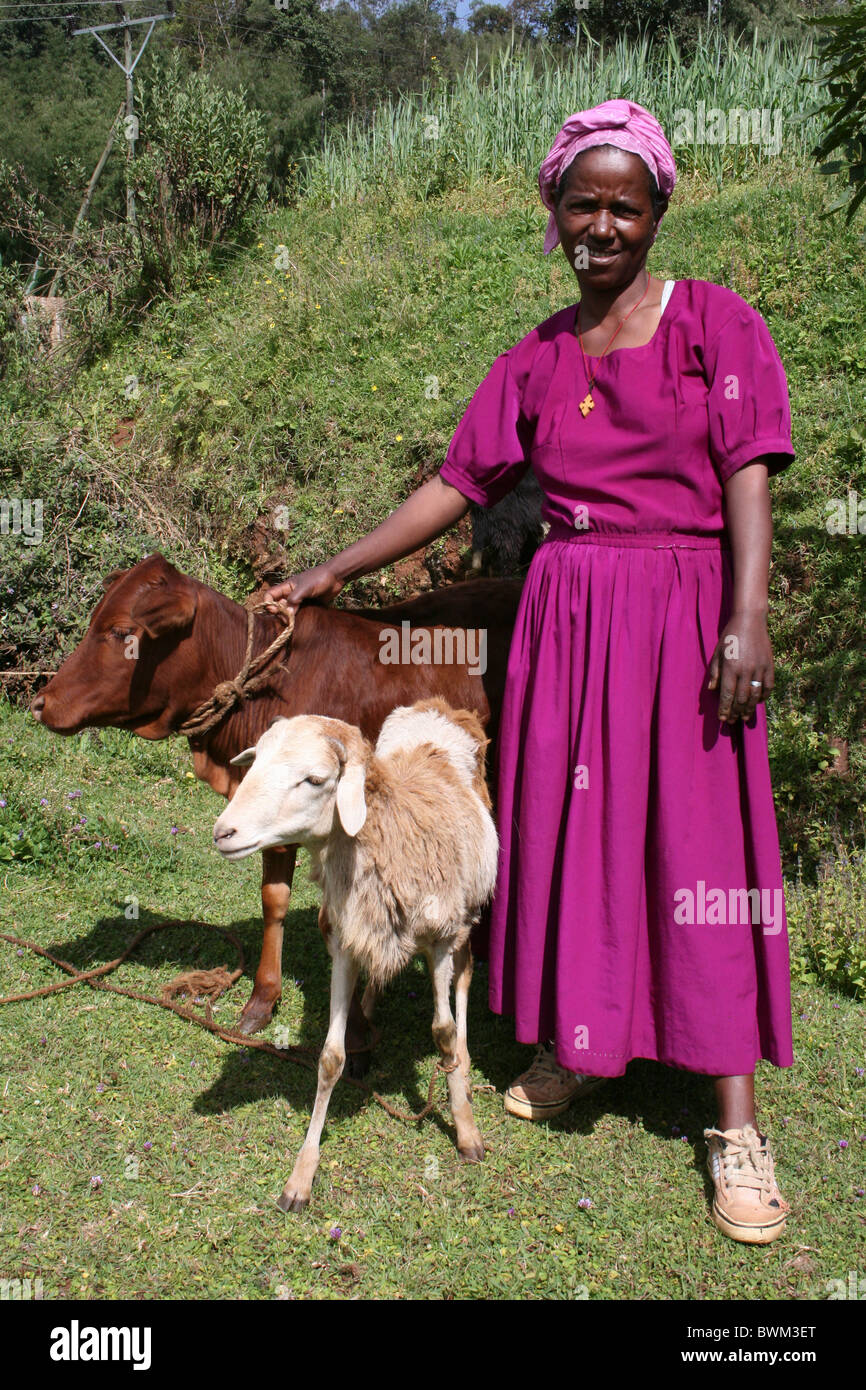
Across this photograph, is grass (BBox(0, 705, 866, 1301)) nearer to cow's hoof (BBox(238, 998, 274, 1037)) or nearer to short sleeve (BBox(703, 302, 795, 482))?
cow's hoof (BBox(238, 998, 274, 1037))

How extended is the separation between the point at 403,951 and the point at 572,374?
1974mm

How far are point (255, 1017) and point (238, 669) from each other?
144 centimetres

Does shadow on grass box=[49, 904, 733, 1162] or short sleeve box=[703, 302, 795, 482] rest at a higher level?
short sleeve box=[703, 302, 795, 482]

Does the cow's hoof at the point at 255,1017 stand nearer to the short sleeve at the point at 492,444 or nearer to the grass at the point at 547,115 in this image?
the short sleeve at the point at 492,444

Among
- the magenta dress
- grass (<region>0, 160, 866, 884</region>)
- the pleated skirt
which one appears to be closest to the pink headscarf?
the magenta dress

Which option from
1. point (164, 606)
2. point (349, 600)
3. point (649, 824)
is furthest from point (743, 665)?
point (349, 600)

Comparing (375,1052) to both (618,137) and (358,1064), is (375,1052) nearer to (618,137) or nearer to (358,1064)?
(358,1064)

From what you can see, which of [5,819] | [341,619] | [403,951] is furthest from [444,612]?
[5,819]

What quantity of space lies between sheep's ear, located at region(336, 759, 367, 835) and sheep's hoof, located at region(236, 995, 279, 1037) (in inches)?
62.3

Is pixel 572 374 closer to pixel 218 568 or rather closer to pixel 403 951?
pixel 403 951

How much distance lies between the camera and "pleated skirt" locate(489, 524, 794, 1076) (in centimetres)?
337

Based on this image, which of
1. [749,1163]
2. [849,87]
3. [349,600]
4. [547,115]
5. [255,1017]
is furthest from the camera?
[547,115]

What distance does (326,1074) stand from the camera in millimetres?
3455

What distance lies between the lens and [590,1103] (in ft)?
13.1
